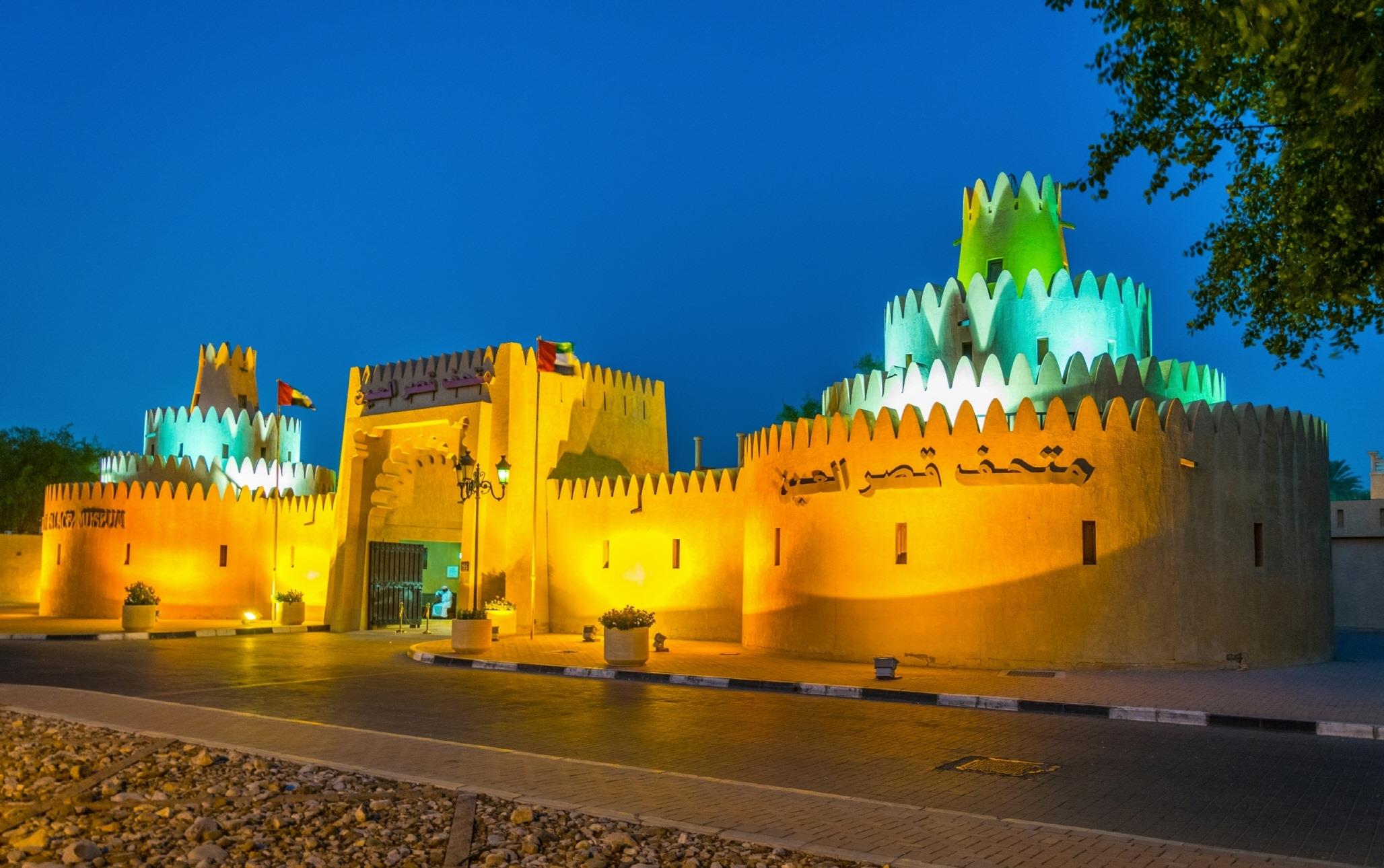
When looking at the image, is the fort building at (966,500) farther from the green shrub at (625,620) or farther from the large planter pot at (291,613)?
the green shrub at (625,620)

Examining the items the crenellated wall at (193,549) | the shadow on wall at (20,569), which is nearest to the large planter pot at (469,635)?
the crenellated wall at (193,549)

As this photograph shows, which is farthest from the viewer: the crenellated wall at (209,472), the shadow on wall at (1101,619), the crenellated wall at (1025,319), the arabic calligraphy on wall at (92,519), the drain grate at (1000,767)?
the crenellated wall at (209,472)

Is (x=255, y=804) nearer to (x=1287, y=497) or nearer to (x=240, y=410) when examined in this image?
(x=1287, y=497)

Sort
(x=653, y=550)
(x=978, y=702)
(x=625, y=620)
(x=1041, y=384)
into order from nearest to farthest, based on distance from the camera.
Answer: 1. (x=978, y=702)
2. (x=625, y=620)
3. (x=1041, y=384)
4. (x=653, y=550)

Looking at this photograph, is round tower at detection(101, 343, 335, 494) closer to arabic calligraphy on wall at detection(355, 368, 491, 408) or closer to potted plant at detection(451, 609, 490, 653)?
arabic calligraphy on wall at detection(355, 368, 491, 408)

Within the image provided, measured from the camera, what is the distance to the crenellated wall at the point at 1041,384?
1938cm

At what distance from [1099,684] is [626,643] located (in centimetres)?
762

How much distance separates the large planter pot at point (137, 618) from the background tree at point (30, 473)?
41.4 m

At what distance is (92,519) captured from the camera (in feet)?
114

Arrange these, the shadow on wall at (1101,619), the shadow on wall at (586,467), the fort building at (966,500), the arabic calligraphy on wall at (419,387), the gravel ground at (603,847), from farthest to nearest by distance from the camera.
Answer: the arabic calligraphy on wall at (419,387) → the shadow on wall at (586,467) → the fort building at (966,500) → the shadow on wall at (1101,619) → the gravel ground at (603,847)

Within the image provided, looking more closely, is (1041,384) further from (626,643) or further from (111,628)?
(111,628)

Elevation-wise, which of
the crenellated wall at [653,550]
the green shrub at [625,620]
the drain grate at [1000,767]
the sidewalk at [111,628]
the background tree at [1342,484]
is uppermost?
the background tree at [1342,484]

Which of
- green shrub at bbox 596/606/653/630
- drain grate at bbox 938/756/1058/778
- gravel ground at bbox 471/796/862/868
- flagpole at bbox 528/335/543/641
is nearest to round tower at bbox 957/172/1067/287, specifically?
green shrub at bbox 596/606/653/630

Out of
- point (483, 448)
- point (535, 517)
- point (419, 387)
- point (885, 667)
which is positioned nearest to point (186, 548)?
point (419, 387)
